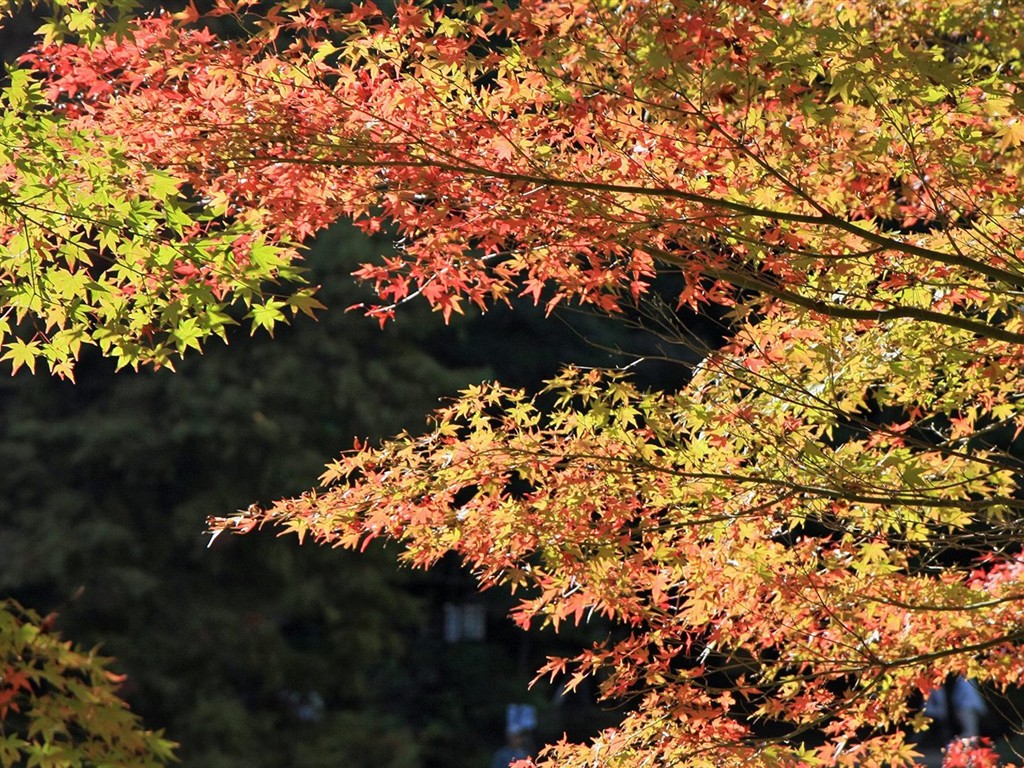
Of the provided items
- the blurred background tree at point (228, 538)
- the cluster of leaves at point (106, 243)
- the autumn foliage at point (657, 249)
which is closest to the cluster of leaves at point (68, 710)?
the autumn foliage at point (657, 249)

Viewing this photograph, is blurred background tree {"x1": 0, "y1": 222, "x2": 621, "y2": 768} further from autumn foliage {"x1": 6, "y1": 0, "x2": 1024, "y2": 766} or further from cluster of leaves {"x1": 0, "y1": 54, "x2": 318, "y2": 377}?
cluster of leaves {"x1": 0, "y1": 54, "x2": 318, "y2": 377}

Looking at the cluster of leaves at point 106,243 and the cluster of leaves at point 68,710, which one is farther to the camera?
the cluster of leaves at point 68,710

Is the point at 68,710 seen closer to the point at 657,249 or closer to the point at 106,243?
the point at 106,243

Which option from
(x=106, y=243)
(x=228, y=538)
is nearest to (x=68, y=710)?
(x=106, y=243)

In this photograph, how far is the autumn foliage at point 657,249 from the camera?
3.55 metres

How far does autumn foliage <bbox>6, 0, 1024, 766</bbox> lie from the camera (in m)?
3.55

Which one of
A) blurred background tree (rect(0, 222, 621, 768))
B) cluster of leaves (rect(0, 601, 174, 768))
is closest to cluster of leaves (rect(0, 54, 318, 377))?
cluster of leaves (rect(0, 601, 174, 768))

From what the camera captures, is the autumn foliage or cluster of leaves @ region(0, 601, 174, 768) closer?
the autumn foliage

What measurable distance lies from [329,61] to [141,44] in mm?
11361

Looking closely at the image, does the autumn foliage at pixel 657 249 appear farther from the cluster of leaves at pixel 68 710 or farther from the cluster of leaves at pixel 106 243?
the cluster of leaves at pixel 68 710

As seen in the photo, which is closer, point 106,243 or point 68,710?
point 106,243

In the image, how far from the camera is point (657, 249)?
381 cm

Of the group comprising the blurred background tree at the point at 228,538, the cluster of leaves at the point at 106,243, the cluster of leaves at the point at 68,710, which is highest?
the cluster of leaves at the point at 106,243

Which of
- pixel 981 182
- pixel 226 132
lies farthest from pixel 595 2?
pixel 981 182
